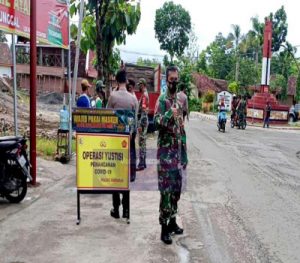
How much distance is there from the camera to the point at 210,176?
34.1ft

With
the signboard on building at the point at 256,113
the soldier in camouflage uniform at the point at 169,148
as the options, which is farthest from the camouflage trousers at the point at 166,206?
the signboard on building at the point at 256,113

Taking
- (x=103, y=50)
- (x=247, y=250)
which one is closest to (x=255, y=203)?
(x=247, y=250)

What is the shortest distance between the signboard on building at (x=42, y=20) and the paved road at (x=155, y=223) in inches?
108

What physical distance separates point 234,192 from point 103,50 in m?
7.14

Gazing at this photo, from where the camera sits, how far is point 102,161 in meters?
6.39

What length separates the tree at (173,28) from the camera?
7238 cm

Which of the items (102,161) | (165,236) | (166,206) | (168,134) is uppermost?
(168,134)

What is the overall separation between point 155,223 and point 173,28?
6855 centimetres

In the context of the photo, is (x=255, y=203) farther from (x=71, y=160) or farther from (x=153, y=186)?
(x=71, y=160)

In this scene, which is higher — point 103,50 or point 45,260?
point 103,50

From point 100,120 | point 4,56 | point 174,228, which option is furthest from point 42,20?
point 4,56

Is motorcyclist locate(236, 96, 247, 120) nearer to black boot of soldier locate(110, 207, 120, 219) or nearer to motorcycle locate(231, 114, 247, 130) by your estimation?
motorcycle locate(231, 114, 247, 130)

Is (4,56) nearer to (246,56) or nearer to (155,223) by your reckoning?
(246,56)

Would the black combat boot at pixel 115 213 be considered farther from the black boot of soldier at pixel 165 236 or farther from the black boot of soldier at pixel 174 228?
the black boot of soldier at pixel 165 236
